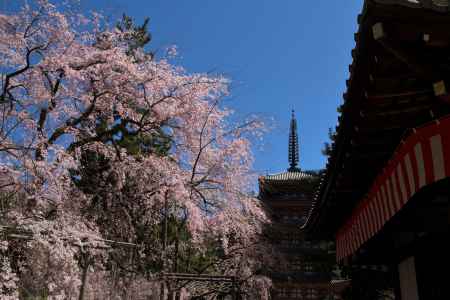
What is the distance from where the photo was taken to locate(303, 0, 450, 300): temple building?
7.77 ft

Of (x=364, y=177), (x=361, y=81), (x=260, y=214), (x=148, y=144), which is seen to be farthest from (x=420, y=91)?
(x=148, y=144)

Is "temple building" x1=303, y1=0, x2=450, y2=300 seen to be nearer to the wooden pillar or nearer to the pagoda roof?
the wooden pillar

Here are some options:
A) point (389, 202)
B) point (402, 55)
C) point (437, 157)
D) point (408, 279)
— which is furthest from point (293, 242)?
point (402, 55)

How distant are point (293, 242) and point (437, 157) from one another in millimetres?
23985

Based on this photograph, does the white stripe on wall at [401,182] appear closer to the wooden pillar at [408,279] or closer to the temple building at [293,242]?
the wooden pillar at [408,279]

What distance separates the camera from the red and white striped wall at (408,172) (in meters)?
2.59

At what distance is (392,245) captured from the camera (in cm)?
593

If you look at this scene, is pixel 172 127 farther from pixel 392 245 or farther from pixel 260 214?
pixel 392 245

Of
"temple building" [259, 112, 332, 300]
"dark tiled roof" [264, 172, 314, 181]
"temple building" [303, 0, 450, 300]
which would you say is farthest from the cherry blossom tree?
"dark tiled roof" [264, 172, 314, 181]

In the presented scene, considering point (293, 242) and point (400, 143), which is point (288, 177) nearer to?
point (293, 242)

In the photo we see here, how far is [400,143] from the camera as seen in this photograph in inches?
126

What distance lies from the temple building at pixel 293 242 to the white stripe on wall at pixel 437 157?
715 inches

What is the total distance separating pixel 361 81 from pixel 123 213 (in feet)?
31.6

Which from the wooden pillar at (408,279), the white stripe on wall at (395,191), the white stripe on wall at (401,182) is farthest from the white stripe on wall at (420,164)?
the wooden pillar at (408,279)
